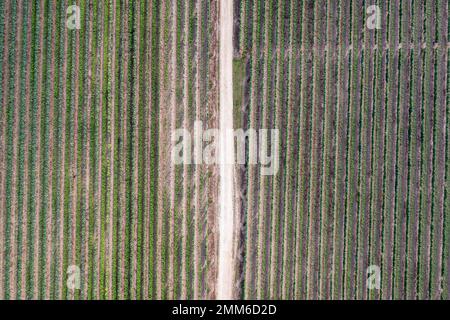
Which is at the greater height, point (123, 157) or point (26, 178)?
point (123, 157)

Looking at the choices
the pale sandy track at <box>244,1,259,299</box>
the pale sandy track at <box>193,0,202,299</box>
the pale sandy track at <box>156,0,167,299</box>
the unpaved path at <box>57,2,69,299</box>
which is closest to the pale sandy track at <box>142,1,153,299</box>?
the pale sandy track at <box>156,0,167,299</box>

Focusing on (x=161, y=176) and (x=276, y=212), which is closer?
(x=276, y=212)

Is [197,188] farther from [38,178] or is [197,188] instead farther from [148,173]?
[38,178]

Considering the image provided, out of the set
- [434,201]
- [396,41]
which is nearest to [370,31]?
[396,41]

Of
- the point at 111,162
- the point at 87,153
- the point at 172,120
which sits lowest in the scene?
the point at 111,162

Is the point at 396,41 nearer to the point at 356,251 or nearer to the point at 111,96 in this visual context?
the point at 356,251

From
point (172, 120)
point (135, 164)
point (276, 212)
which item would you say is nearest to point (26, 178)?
point (135, 164)
